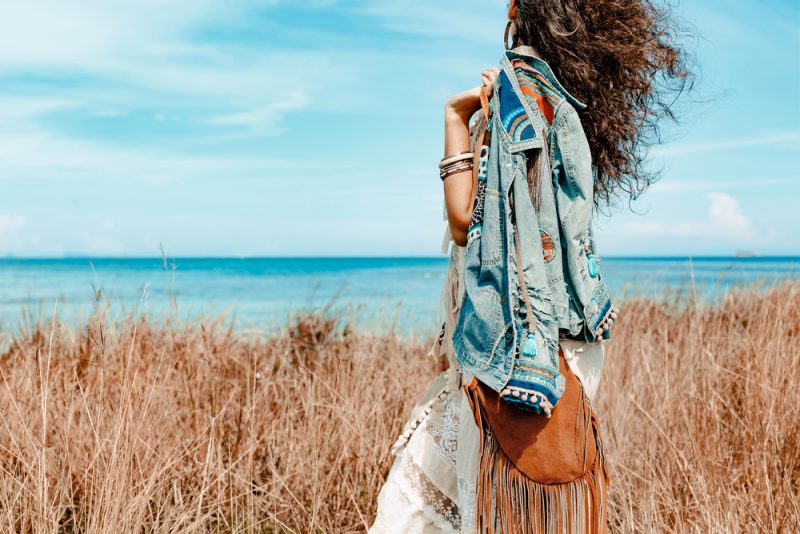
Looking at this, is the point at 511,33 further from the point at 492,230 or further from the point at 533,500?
the point at 533,500

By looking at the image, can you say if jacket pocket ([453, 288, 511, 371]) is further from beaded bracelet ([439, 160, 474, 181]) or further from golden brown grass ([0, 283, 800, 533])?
golden brown grass ([0, 283, 800, 533])

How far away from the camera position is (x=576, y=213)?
1.67 meters

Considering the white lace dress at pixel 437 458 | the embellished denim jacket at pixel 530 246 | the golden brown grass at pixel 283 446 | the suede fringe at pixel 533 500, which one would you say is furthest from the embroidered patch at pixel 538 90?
the golden brown grass at pixel 283 446

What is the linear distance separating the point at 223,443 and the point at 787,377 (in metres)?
2.82

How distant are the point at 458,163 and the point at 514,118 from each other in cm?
19

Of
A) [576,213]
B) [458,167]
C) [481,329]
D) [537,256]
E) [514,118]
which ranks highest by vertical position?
[514,118]

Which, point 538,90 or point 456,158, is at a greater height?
point 538,90

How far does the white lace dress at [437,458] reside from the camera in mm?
1912

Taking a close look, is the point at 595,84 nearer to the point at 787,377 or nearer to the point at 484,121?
the point at 484,121

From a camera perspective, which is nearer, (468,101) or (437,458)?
(468,101)

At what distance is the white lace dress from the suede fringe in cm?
17

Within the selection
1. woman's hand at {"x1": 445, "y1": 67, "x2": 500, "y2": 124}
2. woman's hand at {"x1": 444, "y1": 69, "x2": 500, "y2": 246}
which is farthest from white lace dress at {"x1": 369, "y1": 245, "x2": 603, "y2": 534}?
woman's hand at {"x1": 445, "y1": 67, "x2": 500, "y2": 124}

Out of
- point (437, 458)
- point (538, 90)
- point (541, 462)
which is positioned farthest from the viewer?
point (437, 458)

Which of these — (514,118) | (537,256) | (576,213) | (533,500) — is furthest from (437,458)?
(514,118)
